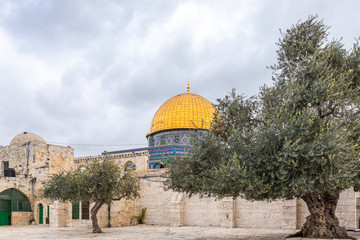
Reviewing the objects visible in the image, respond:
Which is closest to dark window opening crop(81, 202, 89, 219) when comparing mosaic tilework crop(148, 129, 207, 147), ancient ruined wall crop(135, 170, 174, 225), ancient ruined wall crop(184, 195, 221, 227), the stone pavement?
ancient ruined wall crop(135, 170, 174, 225)

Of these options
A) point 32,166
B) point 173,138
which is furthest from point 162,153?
point 32,166

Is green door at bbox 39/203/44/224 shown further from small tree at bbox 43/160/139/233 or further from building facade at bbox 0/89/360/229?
small tree at bbox 43/160/139/233

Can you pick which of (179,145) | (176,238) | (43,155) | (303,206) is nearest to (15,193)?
Answer: (43,155)

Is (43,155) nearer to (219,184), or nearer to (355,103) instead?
(219,184)

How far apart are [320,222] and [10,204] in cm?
2335

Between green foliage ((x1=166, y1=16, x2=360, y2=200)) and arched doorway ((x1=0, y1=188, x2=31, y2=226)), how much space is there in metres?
18.8

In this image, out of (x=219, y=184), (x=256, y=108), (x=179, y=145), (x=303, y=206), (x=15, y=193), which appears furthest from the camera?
(x=179, y=145)

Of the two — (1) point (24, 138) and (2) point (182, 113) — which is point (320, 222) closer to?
(2) point (182, 113)

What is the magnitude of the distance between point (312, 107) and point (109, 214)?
49.1ft

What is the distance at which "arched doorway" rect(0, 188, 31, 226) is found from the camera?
1040 inches

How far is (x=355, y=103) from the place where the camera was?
11.5 metres

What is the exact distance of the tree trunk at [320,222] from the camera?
12.0 meters

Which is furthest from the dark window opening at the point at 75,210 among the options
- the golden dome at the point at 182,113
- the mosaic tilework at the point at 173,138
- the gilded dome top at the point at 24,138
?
the gilded dome top at the point at 24,138

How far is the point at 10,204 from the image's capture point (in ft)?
88.3
